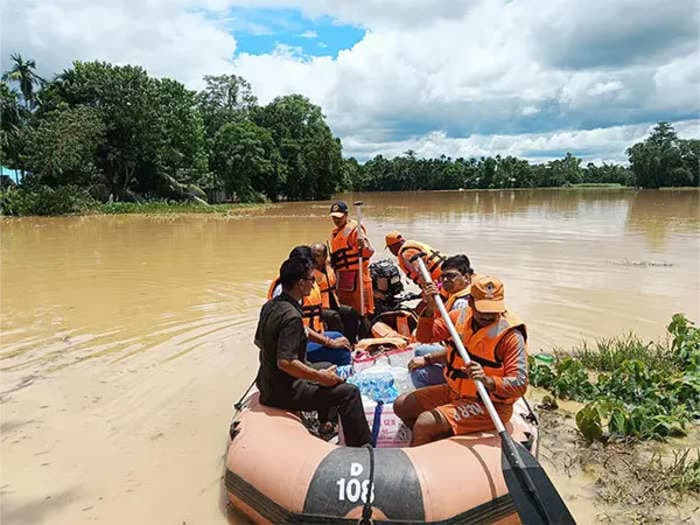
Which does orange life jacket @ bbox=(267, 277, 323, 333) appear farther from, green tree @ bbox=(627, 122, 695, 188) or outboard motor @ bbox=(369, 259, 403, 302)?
green tree @ bbox=(627, 122, 695, 188)

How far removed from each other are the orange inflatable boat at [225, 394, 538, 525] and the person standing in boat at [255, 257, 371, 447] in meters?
0.29

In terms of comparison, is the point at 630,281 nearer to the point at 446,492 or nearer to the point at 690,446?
the point at 690,446

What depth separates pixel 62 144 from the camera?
1137 inches

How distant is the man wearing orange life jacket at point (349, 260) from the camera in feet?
20.5

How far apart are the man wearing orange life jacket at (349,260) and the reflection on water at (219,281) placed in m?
1.96

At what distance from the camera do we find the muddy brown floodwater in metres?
3.96

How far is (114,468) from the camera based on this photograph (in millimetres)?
4203

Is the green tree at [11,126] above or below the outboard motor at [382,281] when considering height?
above

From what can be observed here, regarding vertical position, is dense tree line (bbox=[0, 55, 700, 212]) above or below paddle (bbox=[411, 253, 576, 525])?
above

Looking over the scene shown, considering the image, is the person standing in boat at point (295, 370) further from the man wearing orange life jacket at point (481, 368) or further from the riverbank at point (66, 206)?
the riverbank at point (66, 206)

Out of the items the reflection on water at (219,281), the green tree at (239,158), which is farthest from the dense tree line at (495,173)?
the reflection on water at (219,281)

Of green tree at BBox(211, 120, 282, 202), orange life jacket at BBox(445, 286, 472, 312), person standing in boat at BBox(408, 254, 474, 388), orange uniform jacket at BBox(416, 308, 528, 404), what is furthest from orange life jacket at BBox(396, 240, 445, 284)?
green tree at BBox(211, 120, 282, 202)

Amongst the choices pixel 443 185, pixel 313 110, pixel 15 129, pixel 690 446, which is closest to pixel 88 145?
pixel 15 129

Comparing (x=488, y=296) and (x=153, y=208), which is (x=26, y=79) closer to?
(x=153, y=208)
